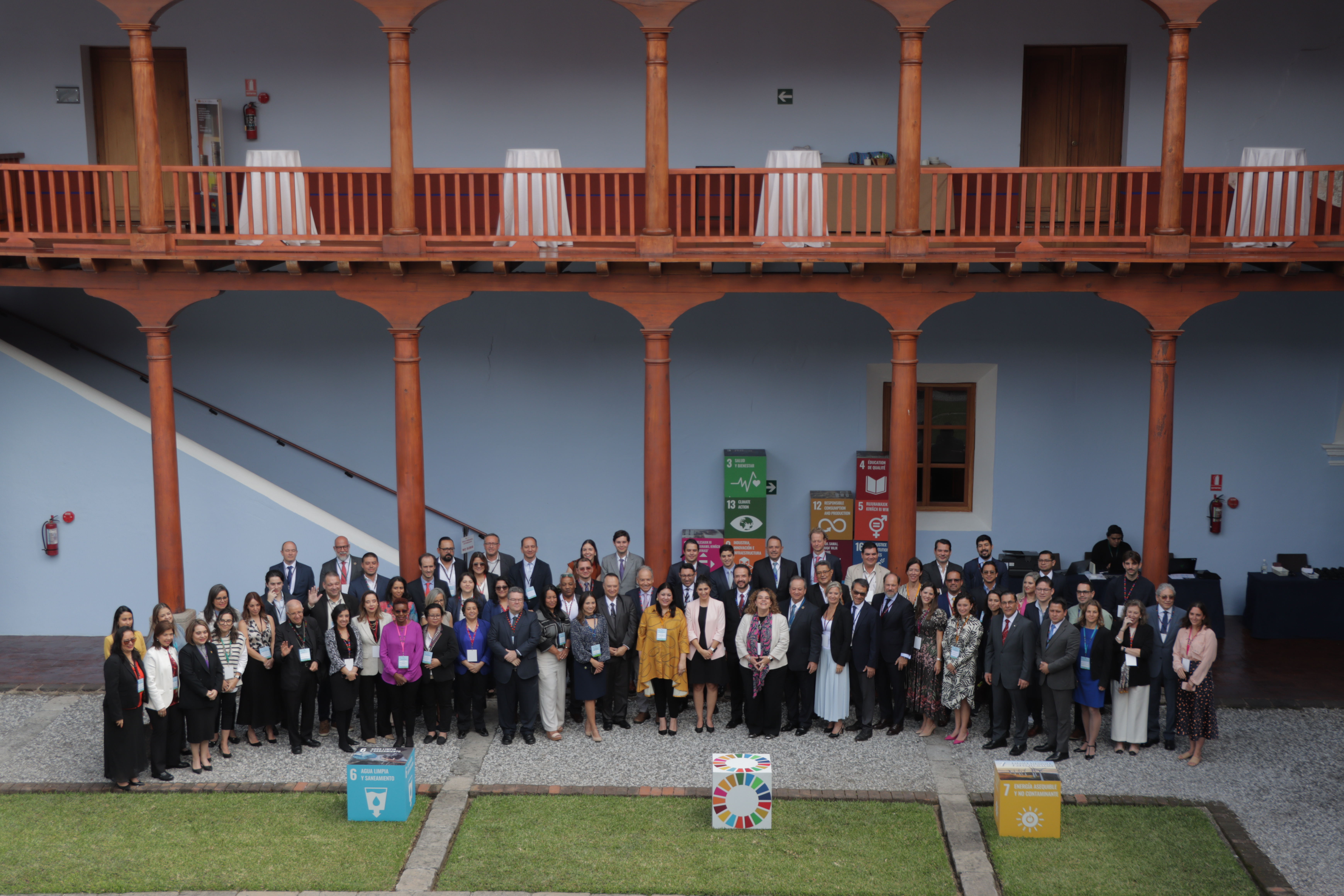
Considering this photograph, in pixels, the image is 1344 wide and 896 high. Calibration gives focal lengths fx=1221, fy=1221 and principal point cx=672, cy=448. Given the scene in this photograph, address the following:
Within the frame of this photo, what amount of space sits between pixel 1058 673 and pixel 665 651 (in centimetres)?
338

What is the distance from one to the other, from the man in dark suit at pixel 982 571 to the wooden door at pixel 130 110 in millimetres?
10599

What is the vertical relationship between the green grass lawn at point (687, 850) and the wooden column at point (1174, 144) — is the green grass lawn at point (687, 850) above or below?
below

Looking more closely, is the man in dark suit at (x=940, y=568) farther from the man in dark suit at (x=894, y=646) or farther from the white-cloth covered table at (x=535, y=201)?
the white-cloth covered table at (x=535, y=201)

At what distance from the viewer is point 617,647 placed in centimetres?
1118

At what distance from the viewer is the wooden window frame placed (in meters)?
15.6

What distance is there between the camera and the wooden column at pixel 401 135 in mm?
12258

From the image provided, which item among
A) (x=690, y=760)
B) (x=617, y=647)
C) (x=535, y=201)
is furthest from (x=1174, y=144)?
(x=690, y=760)

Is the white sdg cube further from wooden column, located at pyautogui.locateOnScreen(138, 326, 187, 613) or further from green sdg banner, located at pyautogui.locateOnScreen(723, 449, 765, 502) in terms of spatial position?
wooden column, located at pyautogui.locateOnScreen(138, 326, 187, 613)

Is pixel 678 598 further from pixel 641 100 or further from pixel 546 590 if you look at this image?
pixel 641 100

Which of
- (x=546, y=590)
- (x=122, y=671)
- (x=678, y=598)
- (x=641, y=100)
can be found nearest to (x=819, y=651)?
(x=678, y=598)

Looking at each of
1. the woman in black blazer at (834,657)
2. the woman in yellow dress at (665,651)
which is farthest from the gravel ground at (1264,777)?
the woman in yellow dress at (665,651)

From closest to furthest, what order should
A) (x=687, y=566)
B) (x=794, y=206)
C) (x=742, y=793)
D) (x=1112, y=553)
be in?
(x=742, y=793), (x=687, y=566), (x=794, y=206), (x=1112, y=553)

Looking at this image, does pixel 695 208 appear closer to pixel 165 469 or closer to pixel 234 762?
pixel 165 469

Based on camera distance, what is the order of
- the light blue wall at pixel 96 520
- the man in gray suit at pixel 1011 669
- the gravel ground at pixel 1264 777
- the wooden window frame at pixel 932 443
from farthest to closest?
the wooden window frame at pixel 932 443
the light blue wall at pixel 96 520
the man in gray suit at pixel 1011 669
the gravel ground at pixel 1264 777
